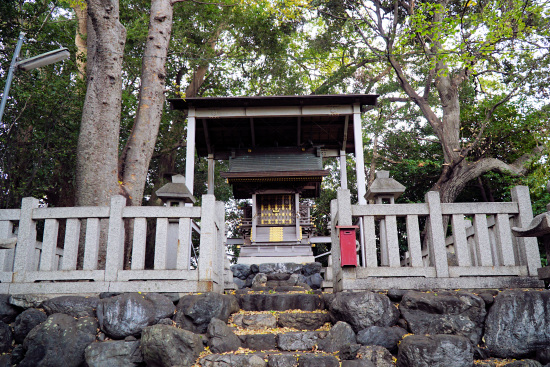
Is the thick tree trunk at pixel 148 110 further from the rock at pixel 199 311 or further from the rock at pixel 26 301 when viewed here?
the rock at pixel 199 311

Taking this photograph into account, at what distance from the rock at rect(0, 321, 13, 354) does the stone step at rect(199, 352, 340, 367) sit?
2343 mm

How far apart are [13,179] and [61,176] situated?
179 cm

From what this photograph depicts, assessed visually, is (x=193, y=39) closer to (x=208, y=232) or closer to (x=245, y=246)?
(x=245, y=246)

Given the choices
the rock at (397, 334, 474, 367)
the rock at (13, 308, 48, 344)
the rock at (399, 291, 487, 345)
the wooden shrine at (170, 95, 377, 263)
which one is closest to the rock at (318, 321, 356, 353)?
the rock at (397, 334, 474, 367)

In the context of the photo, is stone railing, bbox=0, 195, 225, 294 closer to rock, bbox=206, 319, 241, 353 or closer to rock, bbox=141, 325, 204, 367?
rock, bbox=206, 319, 241, 353

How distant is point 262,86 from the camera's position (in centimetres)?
1938

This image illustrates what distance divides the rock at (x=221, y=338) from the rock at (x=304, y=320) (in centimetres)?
78

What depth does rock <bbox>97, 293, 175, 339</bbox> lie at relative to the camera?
4742mm

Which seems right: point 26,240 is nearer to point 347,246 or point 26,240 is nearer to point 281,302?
point 281,302

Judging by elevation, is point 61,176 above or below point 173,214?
above

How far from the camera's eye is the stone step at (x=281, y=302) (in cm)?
594

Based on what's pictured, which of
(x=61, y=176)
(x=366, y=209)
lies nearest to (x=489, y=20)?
(x=366, y=209)

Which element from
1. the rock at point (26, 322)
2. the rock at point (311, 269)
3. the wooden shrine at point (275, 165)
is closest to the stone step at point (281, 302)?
the rock at point (26, 322)

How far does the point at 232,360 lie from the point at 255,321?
3.74ft
